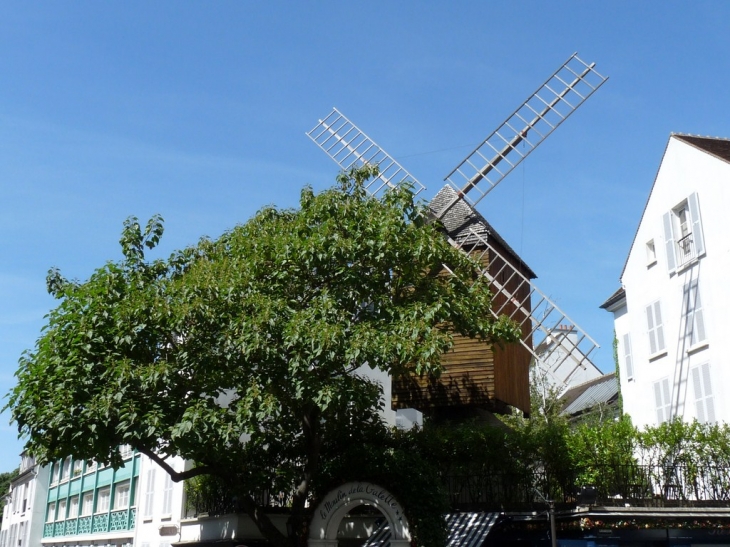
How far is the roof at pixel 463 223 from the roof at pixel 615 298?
3.39m

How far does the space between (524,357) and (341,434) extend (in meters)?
8.58

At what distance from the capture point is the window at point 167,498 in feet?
90.7

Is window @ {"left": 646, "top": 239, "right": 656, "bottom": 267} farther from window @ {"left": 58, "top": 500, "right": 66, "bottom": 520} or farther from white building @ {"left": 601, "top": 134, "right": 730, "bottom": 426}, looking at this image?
window @ {"left": 58, "top": 500, "right": 66, "bottom": 520}

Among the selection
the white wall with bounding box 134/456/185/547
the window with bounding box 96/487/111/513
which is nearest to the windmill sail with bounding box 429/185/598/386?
the white wall with bounding box 134/456/185/547

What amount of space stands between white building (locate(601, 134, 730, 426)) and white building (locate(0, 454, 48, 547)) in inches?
1437

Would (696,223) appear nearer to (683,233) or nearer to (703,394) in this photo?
(683,233)

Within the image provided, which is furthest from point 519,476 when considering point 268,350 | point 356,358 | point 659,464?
point 268,350

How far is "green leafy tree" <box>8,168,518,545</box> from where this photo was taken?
16031 mm

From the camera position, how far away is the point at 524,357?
25984 mm

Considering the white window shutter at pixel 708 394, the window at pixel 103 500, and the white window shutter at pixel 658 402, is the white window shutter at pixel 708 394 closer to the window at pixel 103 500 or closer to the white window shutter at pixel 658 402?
the white window shutter at pixel 658 402

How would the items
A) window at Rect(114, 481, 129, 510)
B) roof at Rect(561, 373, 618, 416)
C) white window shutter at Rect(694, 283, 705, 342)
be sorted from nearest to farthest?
white window shutter at Rect(694, 283, 705, 342)
window at Rect(114, 481, 129, 510)
roof at Rect(561, 373, 618, 416)

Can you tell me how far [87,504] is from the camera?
141 feet

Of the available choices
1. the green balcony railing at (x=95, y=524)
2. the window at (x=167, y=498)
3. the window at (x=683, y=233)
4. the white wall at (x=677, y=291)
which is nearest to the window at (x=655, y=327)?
the white wall at (x=677, y=291)

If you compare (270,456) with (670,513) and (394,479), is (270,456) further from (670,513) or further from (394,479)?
(670,513)
